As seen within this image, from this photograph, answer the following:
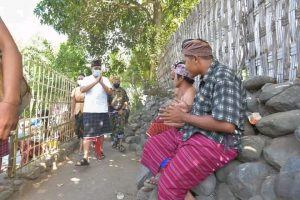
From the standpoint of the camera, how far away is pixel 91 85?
6.61 m

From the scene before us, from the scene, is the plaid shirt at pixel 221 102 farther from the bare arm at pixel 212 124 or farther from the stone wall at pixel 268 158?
the stone wall at pixel 268 158

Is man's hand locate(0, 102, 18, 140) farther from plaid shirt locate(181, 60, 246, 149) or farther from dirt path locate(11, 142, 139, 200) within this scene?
dirt path locate(11, 142, 139, 200)

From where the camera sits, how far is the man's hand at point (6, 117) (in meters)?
1.46

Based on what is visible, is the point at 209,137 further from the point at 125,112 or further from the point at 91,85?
the point at 125,112

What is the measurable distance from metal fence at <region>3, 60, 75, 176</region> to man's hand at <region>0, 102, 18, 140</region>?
12.2 ft

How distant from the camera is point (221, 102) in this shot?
9.22ft

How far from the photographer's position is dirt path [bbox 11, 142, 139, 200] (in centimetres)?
488

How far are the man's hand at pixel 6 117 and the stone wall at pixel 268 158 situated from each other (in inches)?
60.1

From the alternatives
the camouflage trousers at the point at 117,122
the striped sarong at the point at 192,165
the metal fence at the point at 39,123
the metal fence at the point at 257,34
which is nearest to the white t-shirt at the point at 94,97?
the metal fence at the point at 39,123

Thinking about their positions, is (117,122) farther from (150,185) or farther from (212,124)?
(212,124)

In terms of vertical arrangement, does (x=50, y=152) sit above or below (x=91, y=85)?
below

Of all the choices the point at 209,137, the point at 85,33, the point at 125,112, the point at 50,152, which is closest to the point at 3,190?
the point at 50,152

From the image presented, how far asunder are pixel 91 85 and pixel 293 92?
4186 millimetres

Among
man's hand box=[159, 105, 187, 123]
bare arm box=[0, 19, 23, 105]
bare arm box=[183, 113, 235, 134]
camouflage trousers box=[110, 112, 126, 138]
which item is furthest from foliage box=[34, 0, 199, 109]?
bare arm box=[0, 19, 23, 105]
